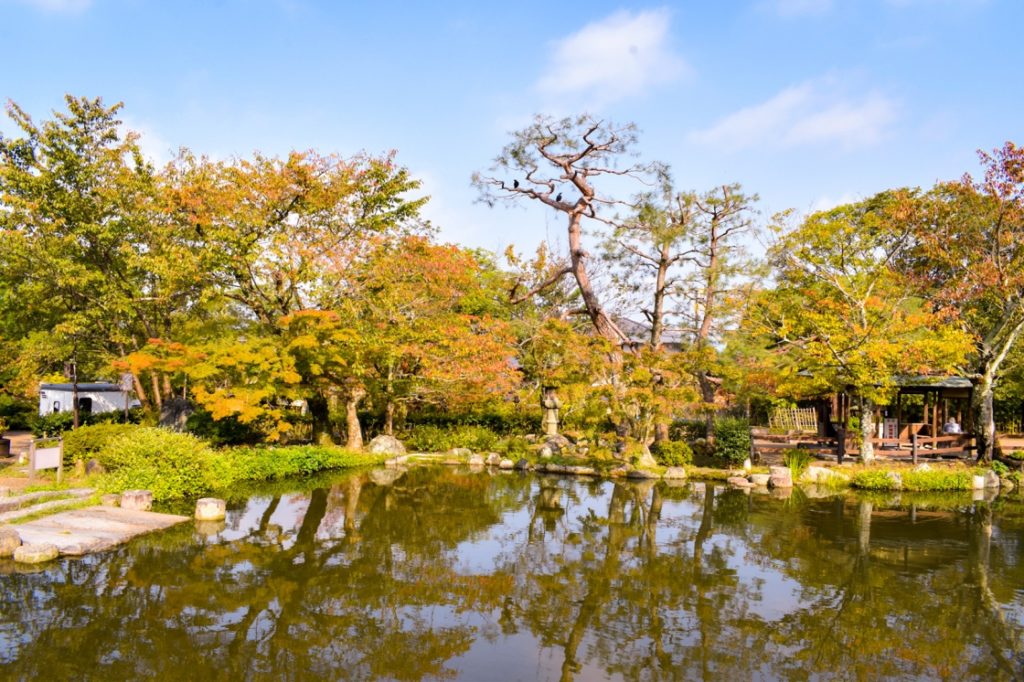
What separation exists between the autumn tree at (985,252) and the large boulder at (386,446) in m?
16.0

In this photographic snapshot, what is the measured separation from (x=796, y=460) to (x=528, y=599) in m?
12.1

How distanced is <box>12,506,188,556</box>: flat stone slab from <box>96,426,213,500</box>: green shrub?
1.11 meters

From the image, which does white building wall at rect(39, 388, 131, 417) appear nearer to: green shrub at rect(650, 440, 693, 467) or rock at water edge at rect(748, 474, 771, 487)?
green shrub at rect(650, 440, 693, 467)

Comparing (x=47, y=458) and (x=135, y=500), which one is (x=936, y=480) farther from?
(x=47, y=458)

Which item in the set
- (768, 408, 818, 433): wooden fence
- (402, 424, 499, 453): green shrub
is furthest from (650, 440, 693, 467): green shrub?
(768, 408, 818, 433): wooden fence

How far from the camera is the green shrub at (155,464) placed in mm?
12633

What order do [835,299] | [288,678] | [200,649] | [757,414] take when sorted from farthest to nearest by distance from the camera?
[757,414]
[835,299]
[200,649]
[288,678]

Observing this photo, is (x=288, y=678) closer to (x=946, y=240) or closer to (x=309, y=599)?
(x=309, y=599)

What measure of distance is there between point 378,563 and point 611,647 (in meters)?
3.86

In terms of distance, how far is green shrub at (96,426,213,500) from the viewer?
12633mm

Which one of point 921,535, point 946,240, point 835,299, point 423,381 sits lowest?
point 921,535

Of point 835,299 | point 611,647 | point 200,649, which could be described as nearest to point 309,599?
point 200,649

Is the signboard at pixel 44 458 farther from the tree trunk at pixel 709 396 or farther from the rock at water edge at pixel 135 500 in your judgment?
the tree trunk at pixel 709 396

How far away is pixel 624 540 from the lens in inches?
431
